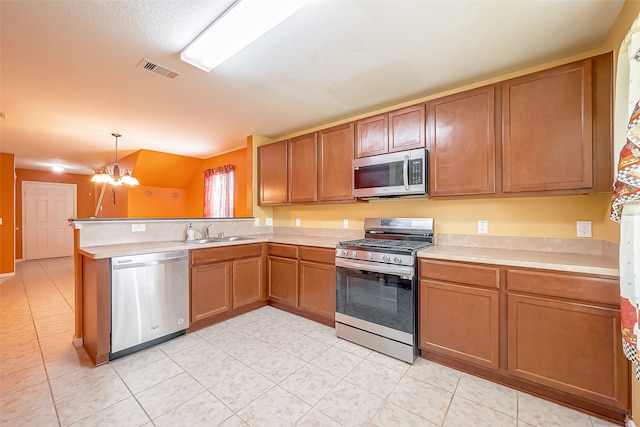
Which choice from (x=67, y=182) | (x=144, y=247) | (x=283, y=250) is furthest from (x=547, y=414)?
(x=67, y=182)

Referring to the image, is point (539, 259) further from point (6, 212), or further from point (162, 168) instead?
point (6, 212)

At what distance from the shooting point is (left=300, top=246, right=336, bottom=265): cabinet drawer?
2.81m

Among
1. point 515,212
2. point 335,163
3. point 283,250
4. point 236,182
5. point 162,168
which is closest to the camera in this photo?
point 515,212

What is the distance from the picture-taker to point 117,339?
2193 millimetres

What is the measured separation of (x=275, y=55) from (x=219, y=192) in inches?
151

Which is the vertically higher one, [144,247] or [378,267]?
[144,247]

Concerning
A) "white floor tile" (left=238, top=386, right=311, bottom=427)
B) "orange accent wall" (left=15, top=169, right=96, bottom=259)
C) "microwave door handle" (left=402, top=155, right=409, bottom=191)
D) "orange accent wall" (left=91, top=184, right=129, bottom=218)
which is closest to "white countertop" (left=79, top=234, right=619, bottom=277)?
"microwave door handle" (left=402, top=155, right=409, bottom=191)

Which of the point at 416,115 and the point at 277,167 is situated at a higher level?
the point at 416,115

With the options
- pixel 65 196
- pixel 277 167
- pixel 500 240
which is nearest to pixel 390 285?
pixel 500 240

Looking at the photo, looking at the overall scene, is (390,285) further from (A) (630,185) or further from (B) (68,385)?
(B) (68,385)

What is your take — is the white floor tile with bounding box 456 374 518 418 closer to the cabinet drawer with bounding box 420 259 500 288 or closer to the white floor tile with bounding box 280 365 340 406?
the cabinet drawer with bounding box 420 259 500 288

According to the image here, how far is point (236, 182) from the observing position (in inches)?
202

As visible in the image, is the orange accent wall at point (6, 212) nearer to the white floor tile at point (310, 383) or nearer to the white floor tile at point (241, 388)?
the white floor tile at point (241, 388)

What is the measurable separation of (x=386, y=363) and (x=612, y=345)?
1.39m
